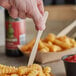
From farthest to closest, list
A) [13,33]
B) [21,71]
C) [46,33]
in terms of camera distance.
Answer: [46,33] < [13,33] < [21,71]

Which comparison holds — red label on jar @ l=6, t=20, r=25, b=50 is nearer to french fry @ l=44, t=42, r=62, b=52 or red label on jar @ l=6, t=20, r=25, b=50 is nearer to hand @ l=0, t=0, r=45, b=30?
french fry @ l=44, t=42, r=62, b=52

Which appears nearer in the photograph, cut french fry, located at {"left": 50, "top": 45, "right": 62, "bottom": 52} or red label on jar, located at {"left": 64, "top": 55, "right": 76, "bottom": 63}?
red label on jar, located at {"left": 64, "top": 55, "right": 76, "bottom": 63}

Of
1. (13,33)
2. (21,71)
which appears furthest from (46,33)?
(21,71)

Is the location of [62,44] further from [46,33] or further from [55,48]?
[46,33]

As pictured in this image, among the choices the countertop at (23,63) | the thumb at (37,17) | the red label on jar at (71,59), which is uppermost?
the thumb at (37,17)

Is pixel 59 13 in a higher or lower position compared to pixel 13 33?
lower

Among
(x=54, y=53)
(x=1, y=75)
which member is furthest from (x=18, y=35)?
(x=1, y=75)

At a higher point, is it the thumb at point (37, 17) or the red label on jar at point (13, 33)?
the thumb at point (37, 17)

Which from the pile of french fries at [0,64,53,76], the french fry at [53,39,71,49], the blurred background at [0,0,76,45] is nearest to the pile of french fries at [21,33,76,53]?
the french fry at [53,39,71,49]

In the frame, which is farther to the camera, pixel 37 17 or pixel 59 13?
pixel 59 13

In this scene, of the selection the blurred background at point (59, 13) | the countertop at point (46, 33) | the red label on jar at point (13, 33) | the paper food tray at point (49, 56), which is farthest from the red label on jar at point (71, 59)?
the blurred background at point (59, 13)

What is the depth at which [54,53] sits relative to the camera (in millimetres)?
1475

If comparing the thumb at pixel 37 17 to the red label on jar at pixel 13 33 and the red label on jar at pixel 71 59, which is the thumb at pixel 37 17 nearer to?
the red label on jar at pixel 71 59

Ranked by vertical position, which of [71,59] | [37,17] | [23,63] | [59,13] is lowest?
[59,13]
